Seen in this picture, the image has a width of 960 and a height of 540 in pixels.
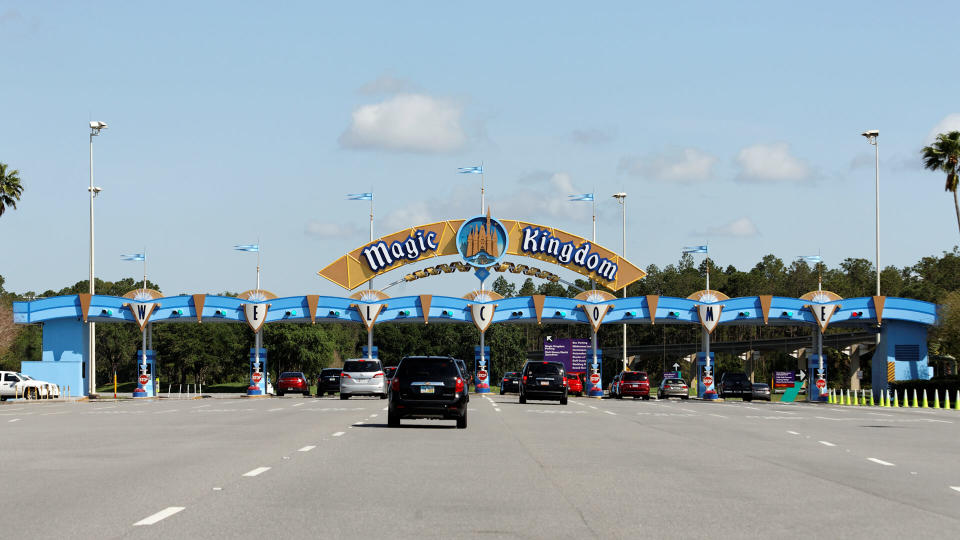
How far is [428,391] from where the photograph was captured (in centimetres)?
2739

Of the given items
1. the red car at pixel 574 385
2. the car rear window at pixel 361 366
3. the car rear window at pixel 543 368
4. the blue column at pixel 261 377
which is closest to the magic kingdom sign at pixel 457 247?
the blue column at pixel 261 377

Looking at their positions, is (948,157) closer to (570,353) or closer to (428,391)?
(570,353)

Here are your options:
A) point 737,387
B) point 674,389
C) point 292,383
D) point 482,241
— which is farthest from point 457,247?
point 737,387

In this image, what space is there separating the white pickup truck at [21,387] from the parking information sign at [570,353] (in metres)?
33.9

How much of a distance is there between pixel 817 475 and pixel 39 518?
973 cm

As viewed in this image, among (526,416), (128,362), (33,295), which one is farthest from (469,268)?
(33,295)

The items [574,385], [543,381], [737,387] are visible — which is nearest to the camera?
[543,381]

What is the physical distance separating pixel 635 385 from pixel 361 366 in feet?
64.4

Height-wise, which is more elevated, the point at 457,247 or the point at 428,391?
the point at 457,247

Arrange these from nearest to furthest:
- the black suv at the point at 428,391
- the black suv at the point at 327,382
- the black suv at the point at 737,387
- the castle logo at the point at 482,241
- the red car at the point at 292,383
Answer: the black suv at the point at 428,391
the black suv at the point at 327,382
the black suv at the point at 737,387
the red car at the point at 292,383
the castle logo at the point at 482,241

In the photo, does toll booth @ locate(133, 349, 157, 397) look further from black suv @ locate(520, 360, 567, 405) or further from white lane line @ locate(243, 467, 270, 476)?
white lane line @ locate(243, 467, 270, 476)

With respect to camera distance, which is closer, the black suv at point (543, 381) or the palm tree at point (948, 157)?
the black suv at point (543, 381)

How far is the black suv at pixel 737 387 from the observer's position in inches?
2724

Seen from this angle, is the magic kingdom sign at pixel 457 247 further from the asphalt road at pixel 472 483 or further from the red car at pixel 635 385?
the asphalt road at pixel 472 483
